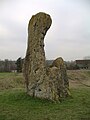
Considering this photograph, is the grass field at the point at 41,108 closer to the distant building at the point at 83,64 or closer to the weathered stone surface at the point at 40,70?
the weathered stone surface at the point at 40,70

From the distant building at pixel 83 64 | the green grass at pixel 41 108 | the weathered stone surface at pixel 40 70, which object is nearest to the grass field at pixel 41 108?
the green grass at pixel 41 108

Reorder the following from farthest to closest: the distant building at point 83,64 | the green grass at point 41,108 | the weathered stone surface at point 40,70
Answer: the distant building at point 83,64, the weathered stone surface at point 40,70, the green grass at point 41,108

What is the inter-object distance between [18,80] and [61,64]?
43.7 ft

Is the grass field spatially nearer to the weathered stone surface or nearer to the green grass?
the green grass

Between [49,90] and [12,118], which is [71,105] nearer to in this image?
[49,90]

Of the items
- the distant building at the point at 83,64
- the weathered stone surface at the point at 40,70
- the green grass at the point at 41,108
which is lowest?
the green grass at the point at 41,108

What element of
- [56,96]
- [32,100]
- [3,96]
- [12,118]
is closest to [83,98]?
[56,96]

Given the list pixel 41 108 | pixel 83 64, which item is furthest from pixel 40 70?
pixel 83 64

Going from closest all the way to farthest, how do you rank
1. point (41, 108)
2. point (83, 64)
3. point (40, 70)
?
point (41, 108) < point (40, 70) < point (83, 64)

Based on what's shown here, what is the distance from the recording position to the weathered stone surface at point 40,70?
1467cm

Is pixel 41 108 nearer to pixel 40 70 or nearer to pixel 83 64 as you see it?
pixel 40 70

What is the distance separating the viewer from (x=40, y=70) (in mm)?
15094

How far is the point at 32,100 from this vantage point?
14.6 metres

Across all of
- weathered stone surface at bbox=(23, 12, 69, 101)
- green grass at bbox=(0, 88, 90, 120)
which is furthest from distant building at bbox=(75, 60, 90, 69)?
green grass at bbox=(0, 88, 90, 120)
